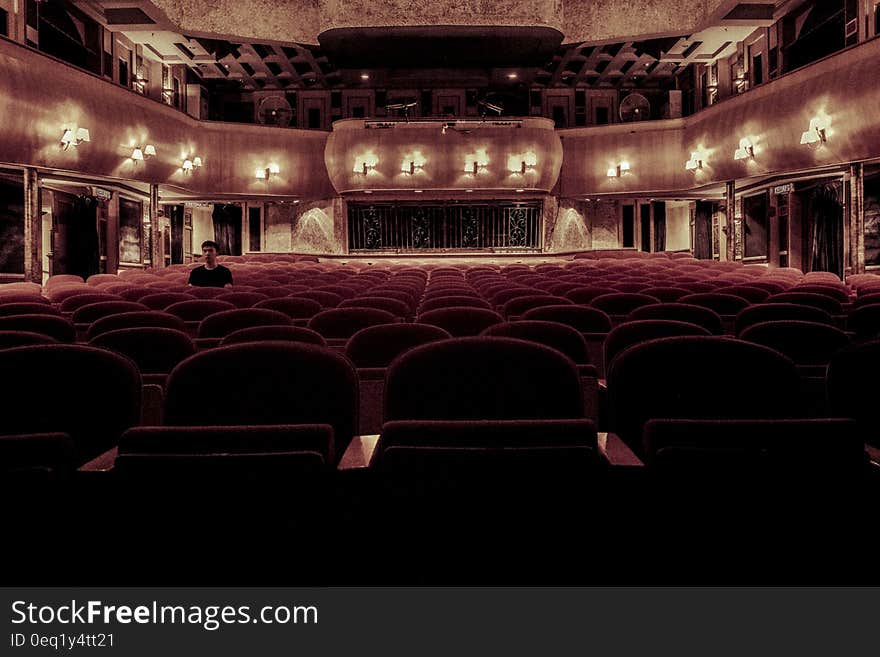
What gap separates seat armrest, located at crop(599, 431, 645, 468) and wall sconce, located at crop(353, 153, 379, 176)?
69.5ft

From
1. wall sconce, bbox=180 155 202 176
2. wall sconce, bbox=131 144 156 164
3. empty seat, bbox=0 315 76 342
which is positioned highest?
wall sconce, bbox=180 155 202 176

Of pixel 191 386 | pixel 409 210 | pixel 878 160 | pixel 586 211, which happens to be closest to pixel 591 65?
pixel 586 211

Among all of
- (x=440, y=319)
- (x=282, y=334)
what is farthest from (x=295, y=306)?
(x=282, y=334)

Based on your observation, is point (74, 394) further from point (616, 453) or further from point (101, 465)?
point (616, 453)

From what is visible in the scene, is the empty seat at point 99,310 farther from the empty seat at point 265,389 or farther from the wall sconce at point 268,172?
the wall sconce at point 268,172

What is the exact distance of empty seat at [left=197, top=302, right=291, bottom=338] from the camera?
455cm

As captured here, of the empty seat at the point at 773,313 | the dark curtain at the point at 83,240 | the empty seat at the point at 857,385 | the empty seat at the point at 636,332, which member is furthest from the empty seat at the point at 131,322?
the dark curtain at the point at 83,240

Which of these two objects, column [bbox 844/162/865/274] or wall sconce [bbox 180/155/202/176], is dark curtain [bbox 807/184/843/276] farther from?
wall sconce [bbox 180/155/202/176]

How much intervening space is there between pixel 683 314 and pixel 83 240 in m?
16.5

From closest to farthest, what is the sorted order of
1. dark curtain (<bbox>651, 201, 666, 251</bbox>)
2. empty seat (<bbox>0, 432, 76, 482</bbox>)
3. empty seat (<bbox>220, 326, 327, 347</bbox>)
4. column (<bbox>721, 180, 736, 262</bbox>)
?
empty seat (<bbox>0, 432, 76, 482</bbox>) < empty seat (<bbox>220, 326, 327, 347</bbox>) < column (<bbox>721, 180, 736, 262</bbox>) < dark curtain (<bbox>651, 201, 666, 251</bbox>)

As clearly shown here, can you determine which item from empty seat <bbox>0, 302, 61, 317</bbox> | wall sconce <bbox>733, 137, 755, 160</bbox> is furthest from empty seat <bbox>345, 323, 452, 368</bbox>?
wall sconce <bbox>733, 137, 755, 160</bbox>

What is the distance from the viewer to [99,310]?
5598 millimetres

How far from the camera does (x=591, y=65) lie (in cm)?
2391

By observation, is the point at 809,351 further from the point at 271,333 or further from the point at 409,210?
the point at 409,210
